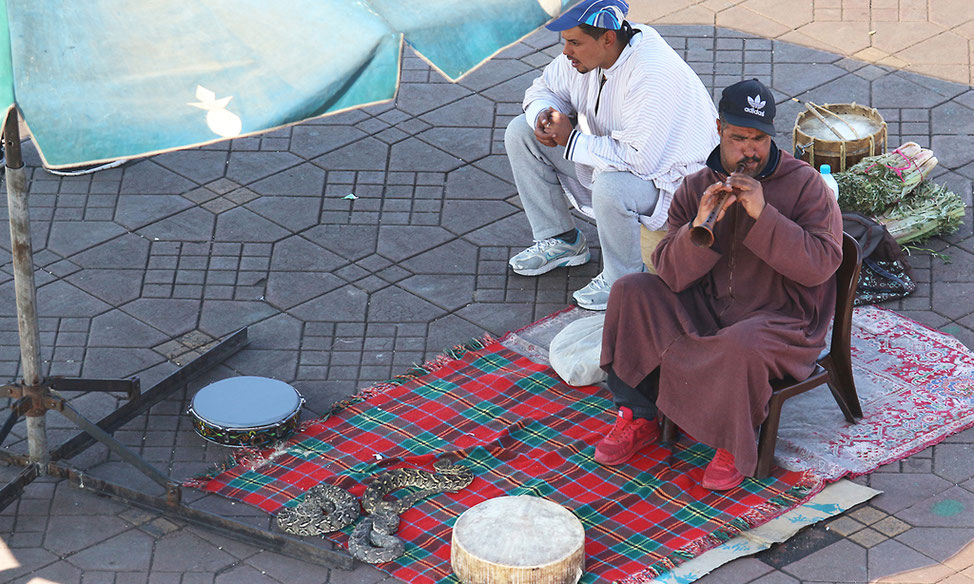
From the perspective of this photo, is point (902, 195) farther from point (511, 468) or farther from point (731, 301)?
point (511, 468)

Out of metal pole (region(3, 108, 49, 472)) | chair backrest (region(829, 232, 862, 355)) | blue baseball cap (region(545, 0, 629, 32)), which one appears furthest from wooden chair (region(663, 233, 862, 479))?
metal pole (region(3, 108, 49, 472))

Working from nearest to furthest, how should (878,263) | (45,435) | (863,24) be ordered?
(45,435) → (878,263) → (863,24)

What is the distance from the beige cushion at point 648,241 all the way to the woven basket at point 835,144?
0.89m

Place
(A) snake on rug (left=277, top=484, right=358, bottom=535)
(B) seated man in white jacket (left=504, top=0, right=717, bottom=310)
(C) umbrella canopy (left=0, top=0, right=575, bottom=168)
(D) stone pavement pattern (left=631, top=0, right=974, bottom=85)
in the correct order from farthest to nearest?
(D) stone pavement pattern (left=631, top=0, right=974, bottom=85), (B) seated man in white jacket (left=504, top=0, right=717, bottom=310), (A) snake on rug (left=277, top=484, right=358, bottom=535), (C) umbrella canopy (left=0, top=0, right=575, bottom=168)

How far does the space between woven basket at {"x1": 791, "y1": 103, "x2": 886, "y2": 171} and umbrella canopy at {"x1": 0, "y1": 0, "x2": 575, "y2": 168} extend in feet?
8.14

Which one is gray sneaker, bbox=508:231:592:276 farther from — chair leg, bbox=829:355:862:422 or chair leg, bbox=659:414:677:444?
chair leg, bbox=829:355:862:422

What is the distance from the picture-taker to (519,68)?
26.3 ft

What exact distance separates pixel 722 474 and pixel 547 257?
1.71 metres

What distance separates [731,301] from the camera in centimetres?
497

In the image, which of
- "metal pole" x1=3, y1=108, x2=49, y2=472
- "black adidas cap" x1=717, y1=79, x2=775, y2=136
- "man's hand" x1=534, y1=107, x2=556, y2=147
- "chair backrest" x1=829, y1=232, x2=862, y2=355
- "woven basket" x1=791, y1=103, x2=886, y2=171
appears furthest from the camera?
"woven basket" x1=791, y1=103, x2=886, y2=171

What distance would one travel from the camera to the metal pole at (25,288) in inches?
179

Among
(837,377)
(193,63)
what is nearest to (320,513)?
(193,63)

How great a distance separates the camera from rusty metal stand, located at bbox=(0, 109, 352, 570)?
4641mm

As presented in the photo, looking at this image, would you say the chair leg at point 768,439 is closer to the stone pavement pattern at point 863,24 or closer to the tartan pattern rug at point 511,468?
the tartan pattern rug at point 511,468
